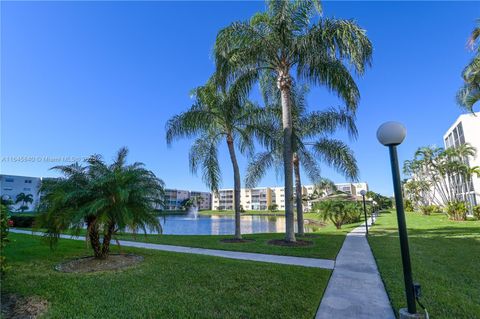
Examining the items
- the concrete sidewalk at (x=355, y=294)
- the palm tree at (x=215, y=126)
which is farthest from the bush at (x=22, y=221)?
the concrete sidewalk at (x=355, y=294)

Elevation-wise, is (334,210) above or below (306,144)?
below

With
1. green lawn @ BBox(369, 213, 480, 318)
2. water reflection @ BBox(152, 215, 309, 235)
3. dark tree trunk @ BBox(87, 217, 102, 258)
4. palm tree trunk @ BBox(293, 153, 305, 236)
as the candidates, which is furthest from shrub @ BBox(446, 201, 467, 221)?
dark tree trunk @ BBox(87, 217, 102, 258)

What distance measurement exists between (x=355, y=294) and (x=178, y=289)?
310 centimetres

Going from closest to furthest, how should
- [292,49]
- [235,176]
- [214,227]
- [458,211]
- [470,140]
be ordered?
[292,49]
[235,176]
[458,211]
[214,227]
[470,140]

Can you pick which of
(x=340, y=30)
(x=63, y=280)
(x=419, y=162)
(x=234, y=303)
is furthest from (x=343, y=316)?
(x=419, y=162)

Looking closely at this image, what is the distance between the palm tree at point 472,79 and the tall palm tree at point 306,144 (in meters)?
4.45

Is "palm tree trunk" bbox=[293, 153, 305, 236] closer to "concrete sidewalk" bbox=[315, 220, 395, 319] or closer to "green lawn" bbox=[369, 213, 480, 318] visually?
"green lawn" bbox=[369, 213, 480, 318]

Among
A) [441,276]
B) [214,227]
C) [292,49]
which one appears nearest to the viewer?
[441,276]

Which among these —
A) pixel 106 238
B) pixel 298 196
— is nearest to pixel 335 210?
pixel 298 196

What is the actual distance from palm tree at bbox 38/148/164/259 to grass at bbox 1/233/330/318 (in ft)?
3.39

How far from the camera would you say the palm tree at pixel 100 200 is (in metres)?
6.03

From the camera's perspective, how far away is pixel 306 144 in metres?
12.5

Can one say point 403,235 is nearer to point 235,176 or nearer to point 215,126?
point 235,176

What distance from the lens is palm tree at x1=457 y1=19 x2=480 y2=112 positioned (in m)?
9.62
